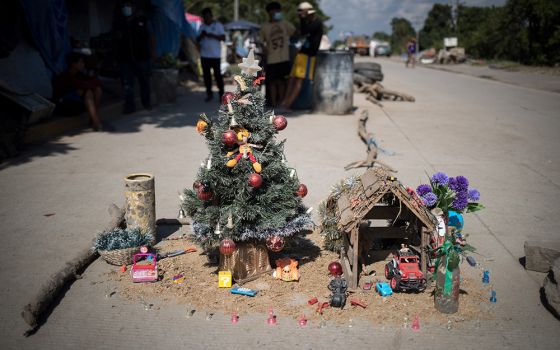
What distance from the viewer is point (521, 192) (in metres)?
6.33

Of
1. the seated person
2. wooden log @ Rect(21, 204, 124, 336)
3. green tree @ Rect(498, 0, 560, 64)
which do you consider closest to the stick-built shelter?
wooden log @ Rect(21, 204, 124, 336)

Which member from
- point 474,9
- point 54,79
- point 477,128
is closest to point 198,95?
point 54,79

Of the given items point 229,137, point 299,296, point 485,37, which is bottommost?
point 299,296

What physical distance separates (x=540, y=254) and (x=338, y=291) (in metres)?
1.91

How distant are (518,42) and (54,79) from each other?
30.7m

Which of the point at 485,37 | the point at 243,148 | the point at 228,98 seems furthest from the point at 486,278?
the point at 485,37

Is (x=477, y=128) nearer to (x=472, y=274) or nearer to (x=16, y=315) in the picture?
(x=472, y=274)

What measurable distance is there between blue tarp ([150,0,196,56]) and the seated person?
609cm

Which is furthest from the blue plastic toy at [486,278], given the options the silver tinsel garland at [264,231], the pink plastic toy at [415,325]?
the silver tinsel garland at [264,231]

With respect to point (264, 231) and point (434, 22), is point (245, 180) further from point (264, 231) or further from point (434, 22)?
point (434, 22)

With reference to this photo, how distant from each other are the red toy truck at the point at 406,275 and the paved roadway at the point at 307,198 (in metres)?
0.45

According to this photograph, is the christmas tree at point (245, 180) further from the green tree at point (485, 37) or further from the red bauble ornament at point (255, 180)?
the green tree at point (485, 37)

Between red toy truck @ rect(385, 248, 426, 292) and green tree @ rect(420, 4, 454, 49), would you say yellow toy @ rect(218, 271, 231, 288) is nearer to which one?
red toy truck @ rect(385, 248, 426, 292)

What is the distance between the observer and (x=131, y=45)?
10891mm
